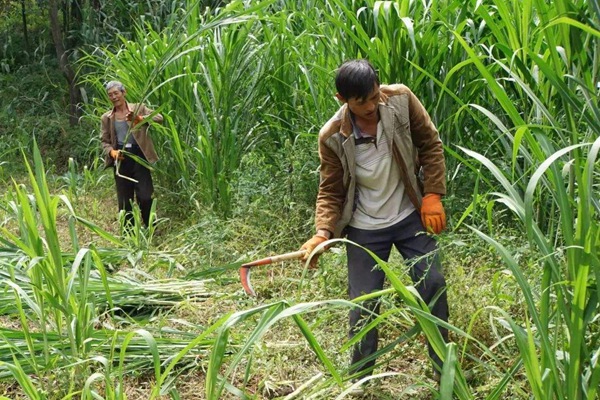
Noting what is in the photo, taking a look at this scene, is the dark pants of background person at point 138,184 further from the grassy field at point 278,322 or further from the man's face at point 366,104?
the man's face at point 366,104

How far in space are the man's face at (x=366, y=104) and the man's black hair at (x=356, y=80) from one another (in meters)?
0.02

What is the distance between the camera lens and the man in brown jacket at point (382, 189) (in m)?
3.05

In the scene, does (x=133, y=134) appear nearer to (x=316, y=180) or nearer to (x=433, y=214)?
(x=316, y=180)

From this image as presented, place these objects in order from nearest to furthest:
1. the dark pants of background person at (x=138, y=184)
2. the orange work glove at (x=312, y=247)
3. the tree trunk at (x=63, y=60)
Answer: the orange work glove at (x=312, y=247), the dark pants of background person at (x=138, y=184), the tree trunk at (x=63, y=60)

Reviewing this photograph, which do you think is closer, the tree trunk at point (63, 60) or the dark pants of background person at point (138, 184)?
the dark pants of background person at point (138, 184)

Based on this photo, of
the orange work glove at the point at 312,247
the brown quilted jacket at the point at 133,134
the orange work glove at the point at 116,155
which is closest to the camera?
the orange work glove at the point at 312,247

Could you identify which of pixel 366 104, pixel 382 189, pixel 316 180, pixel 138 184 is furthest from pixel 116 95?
pixel 366 104

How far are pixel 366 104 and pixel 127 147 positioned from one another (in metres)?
3.73

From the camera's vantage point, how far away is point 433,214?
306 cm

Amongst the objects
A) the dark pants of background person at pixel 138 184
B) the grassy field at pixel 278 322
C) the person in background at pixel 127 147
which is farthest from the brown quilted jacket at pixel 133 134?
the grassy field at pixel 278 322

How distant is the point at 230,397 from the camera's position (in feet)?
10.6

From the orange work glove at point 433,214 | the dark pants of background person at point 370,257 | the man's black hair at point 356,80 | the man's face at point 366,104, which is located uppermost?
the man's black hair at point 356,80

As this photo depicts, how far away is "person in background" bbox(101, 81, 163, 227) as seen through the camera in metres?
6.20

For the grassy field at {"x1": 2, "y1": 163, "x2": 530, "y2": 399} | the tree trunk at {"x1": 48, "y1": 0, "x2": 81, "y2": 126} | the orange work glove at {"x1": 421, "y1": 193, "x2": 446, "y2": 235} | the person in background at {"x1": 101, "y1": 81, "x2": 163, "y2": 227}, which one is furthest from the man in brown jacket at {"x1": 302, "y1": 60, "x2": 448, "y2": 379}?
the tree trunk at {"x1": 48, "y1": 0, "x2": 81, "y2": 126}
